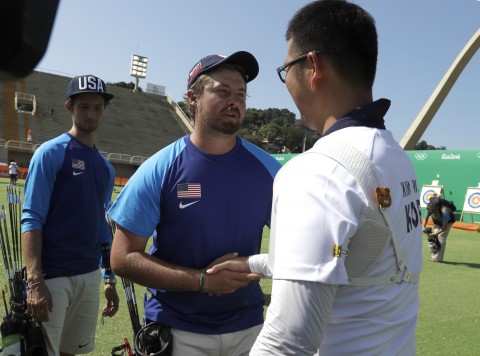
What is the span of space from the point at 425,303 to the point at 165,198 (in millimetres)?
6354

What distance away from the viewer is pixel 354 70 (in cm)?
151

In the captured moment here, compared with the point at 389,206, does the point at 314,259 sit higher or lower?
lower

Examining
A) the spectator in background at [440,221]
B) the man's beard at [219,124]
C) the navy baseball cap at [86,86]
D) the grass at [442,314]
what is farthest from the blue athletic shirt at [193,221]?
the spectator in background at [440,221]

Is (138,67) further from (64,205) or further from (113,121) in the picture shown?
(64,205)

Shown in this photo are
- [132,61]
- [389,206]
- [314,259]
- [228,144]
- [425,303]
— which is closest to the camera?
[314,259]

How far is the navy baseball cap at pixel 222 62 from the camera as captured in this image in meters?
2.54

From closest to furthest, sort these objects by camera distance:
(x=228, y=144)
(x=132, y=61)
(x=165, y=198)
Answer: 1. (x=165, y=198)
2. (x=228, y=144)
3. (x=132, y=61)

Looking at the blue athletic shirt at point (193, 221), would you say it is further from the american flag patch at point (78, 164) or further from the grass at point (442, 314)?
the grass at point (442, 314)

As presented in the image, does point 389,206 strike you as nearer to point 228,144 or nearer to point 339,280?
point 339,280

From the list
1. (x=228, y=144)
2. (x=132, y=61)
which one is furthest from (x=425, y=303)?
(x=132, y=61)

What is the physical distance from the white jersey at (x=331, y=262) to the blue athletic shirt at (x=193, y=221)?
37.9 inches

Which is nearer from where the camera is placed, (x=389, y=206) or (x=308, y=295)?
(x=308, y=295)

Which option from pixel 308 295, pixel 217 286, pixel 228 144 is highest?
pixel 228 144

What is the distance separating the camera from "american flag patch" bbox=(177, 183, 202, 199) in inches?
94.8
